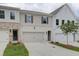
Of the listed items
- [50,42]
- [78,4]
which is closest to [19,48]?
[50,42]

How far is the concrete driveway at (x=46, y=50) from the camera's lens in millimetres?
7270

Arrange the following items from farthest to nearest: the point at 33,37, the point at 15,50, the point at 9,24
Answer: the point at 33,37
the point at 9,24
the point at 15,50

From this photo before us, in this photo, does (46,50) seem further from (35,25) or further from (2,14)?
(2,14)

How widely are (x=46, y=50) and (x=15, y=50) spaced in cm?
115

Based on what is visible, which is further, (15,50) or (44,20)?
(44,20)

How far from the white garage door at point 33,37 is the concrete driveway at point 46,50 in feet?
0.55

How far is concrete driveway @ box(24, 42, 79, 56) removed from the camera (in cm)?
727

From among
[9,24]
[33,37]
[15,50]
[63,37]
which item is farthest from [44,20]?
[15,50]

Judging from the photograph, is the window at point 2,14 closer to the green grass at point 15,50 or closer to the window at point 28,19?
the window at point 28,19

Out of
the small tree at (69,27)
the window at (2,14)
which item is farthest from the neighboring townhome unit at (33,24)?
the small tree at (69,27)

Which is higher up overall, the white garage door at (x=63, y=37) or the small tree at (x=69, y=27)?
the small tree at (x=69, y=27)

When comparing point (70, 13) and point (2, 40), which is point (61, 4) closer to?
point (70, 13)

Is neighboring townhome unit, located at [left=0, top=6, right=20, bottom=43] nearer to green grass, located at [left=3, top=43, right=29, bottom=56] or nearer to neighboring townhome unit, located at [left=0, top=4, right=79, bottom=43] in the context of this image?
neighboring townhome unit, located at [left=0, top=4, right=79, bottom=43]

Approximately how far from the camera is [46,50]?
7.47m
